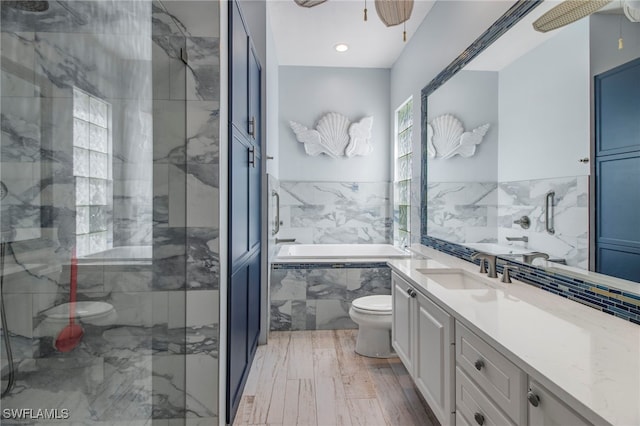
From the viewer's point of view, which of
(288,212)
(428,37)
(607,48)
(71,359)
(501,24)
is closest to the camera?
(71,359)

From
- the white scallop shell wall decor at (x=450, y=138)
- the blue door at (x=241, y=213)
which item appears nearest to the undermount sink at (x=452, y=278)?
the white scallop shell wall decor at (x=450, y=138)

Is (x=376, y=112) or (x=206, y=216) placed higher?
(x=376, y=112)

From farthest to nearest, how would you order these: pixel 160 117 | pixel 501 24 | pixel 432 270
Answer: pixel 432 270 → pixel 501 24 → pixel 160 117

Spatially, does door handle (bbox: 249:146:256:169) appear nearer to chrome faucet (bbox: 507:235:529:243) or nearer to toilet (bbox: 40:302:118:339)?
toilet (bbox: 40:302:118:339)

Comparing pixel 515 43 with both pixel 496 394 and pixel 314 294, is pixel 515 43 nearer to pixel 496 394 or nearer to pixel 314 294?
pixel 496 394

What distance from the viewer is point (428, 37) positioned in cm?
325

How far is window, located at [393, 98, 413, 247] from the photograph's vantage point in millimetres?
4008

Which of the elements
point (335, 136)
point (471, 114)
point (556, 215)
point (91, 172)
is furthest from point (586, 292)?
point (335, 136)

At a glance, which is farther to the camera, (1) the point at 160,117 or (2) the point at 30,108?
(1) the point at 160,117

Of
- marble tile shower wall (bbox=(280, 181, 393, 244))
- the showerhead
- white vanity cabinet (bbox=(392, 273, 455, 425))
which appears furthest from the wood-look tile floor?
the showerhead

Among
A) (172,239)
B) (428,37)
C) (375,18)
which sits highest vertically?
(375,18)

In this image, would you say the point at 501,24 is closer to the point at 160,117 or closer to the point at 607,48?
the point at 607,48

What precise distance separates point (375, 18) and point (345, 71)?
1.26 m

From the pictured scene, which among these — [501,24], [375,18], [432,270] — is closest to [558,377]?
[432,270]
